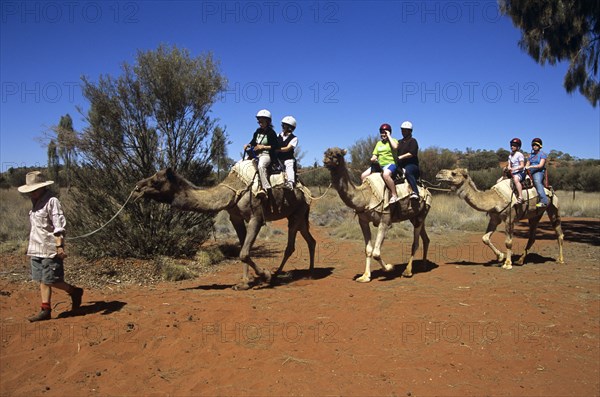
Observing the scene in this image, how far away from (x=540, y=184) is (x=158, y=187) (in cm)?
947

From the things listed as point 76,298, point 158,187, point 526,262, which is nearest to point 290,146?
point 158,187

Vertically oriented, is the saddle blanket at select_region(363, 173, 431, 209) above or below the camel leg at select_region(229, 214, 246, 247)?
above

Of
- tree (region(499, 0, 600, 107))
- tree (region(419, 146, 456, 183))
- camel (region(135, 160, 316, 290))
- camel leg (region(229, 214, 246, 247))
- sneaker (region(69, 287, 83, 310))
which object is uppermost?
tree (region(499, 0, 600, 107))

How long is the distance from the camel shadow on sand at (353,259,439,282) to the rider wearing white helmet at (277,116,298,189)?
2.79 metres

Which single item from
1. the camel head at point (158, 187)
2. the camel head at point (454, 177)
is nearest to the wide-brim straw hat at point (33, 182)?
the camel head at point (158, 187)

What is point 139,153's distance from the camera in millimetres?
11062

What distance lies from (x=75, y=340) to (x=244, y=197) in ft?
12.5

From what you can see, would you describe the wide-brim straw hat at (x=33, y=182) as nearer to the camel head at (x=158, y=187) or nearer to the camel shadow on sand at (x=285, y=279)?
the camel head at (x=158, y=187)

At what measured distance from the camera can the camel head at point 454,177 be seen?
35.8ft

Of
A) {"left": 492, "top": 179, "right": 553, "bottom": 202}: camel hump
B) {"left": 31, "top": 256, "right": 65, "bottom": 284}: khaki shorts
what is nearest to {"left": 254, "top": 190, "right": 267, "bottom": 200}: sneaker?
{"left": 31, "top": 256, "right": 65, "bottom": 284}: khaki shorts

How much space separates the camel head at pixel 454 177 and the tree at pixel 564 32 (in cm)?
991

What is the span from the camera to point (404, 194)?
32.4 feet

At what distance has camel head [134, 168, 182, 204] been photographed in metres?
7.39

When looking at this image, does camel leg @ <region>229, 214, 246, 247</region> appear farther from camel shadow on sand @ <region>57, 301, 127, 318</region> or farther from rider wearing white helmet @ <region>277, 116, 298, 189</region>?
camel shadow on sand @ <region>57, 301, 127, 318</region>
